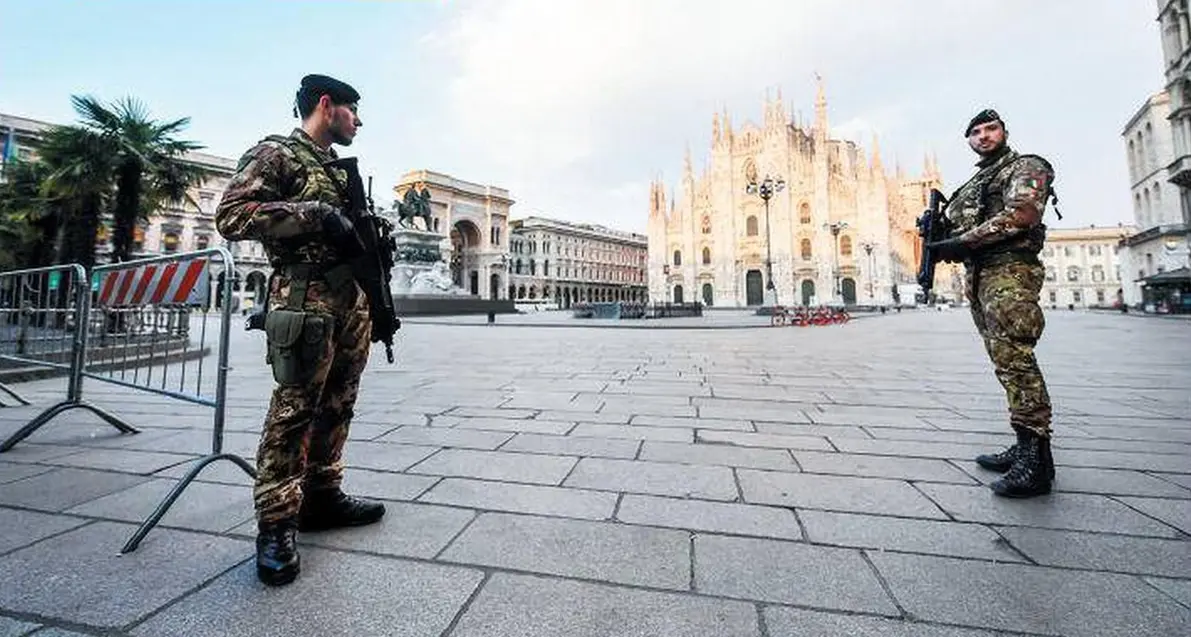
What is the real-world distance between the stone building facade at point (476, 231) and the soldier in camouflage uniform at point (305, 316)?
207 ft

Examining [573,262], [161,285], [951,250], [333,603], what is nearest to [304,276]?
[333,603]

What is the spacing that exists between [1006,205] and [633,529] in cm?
263

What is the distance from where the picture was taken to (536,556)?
6.31 feet

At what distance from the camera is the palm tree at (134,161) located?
1116 cm

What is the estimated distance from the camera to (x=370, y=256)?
7.23 ft

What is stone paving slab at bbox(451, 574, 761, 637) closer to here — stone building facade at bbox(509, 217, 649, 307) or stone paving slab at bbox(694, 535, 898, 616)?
stone paving slab at bbox(694, 535, 898, 616)

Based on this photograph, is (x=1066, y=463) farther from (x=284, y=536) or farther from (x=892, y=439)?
(x=284, y=536)

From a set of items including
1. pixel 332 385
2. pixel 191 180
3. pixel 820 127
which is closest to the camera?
pixel 332 385

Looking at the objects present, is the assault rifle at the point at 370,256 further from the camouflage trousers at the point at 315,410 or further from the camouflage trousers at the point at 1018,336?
the camouflage trousers at the point at 1018,336

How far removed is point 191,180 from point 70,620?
1494 cm

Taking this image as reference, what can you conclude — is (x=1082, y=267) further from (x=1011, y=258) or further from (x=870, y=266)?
(x=1011, y=258)

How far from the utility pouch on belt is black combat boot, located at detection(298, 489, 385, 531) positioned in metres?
0.54

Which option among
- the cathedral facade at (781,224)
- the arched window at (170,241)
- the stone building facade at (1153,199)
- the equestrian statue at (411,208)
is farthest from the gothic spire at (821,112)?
the arched window at (170,241)

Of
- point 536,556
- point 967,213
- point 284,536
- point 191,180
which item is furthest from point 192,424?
point 191,180
